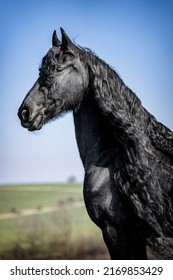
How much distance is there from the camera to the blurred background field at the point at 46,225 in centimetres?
374

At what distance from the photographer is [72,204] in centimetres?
428

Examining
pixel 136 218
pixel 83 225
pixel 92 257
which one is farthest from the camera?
pixel 83 225

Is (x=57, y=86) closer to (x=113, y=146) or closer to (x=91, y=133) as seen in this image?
(x=91, y=133)

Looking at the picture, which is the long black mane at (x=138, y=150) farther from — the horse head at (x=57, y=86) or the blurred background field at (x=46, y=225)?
the blurred background field at (x=46, y=225)

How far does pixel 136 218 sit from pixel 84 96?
606 mm

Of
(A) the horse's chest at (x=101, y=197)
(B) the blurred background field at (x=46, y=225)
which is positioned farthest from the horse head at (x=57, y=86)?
(B) the blurred background field at (x=46, y=225)

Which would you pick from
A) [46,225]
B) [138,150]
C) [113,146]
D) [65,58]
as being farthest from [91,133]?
Result: [46,225]

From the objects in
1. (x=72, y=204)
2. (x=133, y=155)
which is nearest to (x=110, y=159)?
(x=133, y=155)

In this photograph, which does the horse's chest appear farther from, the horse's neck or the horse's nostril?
the horse's nostril

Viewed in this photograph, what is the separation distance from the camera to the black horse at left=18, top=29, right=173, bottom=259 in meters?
1.79

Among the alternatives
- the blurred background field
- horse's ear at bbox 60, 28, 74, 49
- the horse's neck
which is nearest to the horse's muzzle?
the horse's neck

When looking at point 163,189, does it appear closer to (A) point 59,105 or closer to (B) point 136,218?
(B) point 136,218

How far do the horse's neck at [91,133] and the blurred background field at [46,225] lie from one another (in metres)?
1.91

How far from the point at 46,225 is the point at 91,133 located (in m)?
2.30
